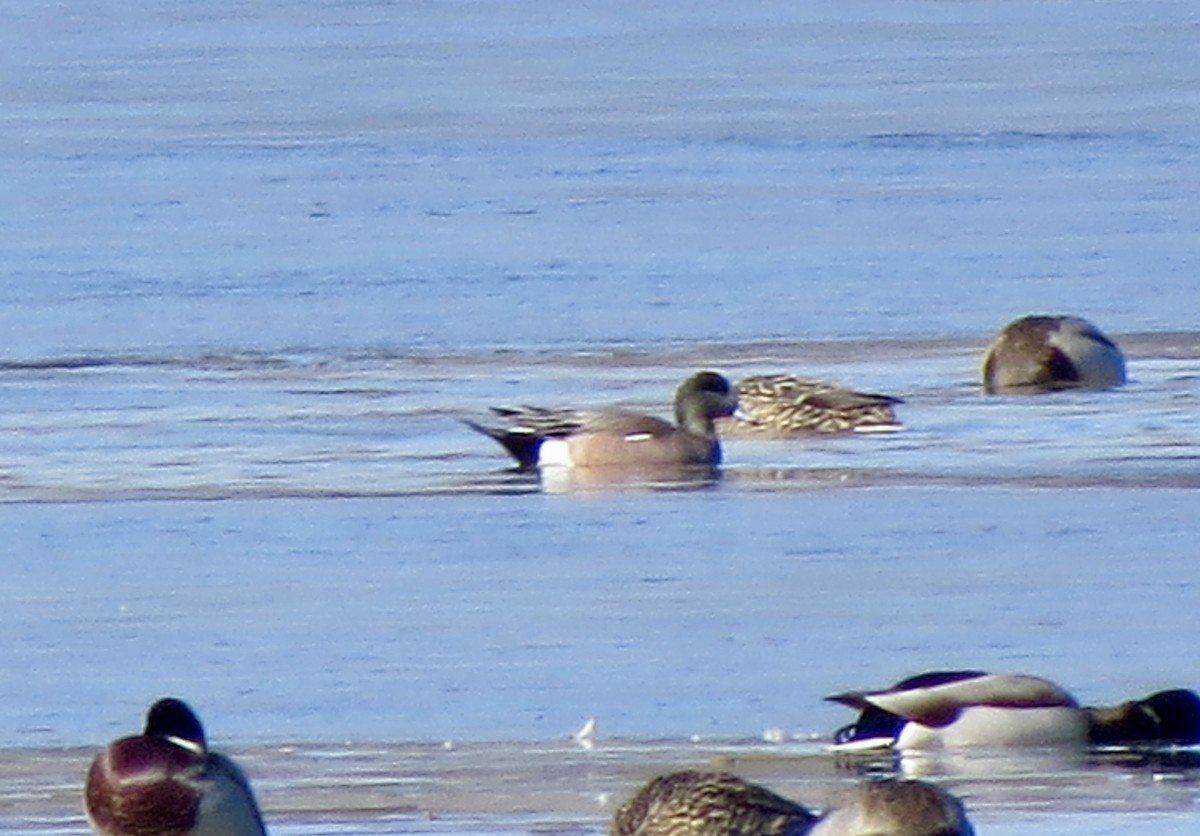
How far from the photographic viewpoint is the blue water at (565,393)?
9328mm

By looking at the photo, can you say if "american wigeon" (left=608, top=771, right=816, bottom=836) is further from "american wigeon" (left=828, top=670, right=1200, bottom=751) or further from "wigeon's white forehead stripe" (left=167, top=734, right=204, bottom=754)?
"american wigeon" (left=828, top=670, right=1200, bottom=751)

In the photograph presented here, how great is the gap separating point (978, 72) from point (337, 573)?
20.5 metres

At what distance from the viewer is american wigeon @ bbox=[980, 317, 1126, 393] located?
14.8 metres

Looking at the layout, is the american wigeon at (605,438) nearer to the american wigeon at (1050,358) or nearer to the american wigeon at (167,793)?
the american wigeon at (1050,358)

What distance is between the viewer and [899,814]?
21.9ft

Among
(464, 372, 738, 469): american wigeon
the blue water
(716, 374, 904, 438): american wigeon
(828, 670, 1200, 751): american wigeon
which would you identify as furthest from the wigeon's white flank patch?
(828, 670, 1200, 751): american wigeon

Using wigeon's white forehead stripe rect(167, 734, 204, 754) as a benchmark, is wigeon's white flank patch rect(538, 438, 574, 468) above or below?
above

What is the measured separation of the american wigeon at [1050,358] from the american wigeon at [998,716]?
20.3 ft

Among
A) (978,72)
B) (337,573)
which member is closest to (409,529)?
(337,573)

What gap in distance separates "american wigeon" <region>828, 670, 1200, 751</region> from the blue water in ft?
0.60

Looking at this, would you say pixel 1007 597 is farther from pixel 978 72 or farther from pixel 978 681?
pixel 978 72

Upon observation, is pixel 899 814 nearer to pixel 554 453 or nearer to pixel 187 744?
pixel 187 744

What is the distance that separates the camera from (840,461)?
44.3 ft

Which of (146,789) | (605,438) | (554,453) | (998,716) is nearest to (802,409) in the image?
(605,438)
